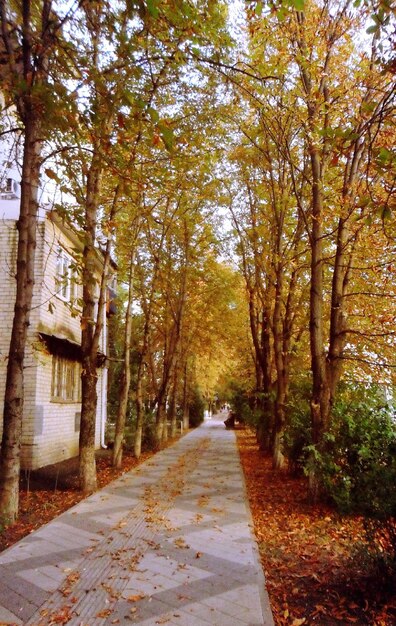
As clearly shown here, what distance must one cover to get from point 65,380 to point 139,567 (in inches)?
398

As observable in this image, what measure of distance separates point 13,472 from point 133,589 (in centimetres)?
279

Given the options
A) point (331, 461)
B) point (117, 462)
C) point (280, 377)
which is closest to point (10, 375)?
point (331, 461)

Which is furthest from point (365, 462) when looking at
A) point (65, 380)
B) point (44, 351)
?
point (65, 380)

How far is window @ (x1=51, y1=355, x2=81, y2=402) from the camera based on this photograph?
529 inches

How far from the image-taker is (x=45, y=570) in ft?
15.9

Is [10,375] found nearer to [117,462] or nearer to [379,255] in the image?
[117,462]

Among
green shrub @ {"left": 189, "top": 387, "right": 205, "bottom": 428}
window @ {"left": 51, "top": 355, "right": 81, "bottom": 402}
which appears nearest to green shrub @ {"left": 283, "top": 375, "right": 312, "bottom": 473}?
window @ {"left": 51, "top": 355, "right": 81, "bottom": 402}

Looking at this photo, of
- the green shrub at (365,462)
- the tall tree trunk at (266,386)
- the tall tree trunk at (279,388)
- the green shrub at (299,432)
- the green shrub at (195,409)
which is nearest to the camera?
the green shrub at (365,462)

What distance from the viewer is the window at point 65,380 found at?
13445mm

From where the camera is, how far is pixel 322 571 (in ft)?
16.4

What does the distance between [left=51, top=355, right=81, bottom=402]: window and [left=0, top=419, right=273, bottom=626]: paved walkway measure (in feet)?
18.3

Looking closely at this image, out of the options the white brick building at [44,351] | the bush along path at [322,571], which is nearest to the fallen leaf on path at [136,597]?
the bush along path at [322,571]

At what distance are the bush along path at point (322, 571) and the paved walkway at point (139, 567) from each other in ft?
0.74

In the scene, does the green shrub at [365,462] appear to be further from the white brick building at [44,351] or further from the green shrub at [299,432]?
the white brick building at [44,351]
